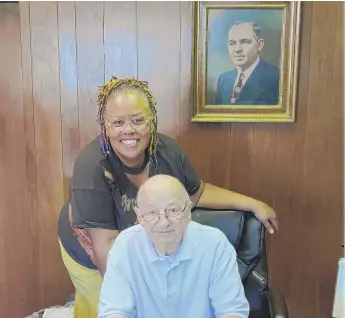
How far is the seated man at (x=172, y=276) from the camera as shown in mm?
1375

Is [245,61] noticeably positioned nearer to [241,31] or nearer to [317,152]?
[241,31]

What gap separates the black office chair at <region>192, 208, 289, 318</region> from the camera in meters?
1.78

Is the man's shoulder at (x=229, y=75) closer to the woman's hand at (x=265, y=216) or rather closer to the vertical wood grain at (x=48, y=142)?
the woman's hand at (x=265, y=216)

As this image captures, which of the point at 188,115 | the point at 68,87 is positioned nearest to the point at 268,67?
the point at 188,115

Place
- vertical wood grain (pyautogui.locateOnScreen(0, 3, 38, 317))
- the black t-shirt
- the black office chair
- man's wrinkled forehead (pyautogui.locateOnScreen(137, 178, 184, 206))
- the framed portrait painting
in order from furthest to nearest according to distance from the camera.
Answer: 1. vertical wood grain (pyautogui.locateOnScreen(0, 3, 38, 317))
2. the framed portrait painting
3. the black office chair
4. the black t-shirt
5. man's wrinkled forehead (pyautogui.locateOnScreen(137, 178, 184, 206))

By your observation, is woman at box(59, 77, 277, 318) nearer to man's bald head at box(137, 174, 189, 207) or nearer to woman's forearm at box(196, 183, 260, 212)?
woman's forearm at box(196, 183, 260, 212)

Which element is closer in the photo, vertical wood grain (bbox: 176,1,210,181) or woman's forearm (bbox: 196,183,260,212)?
woman's forearm (bbox: 196,183,260,212)

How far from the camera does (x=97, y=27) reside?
2.19 metres

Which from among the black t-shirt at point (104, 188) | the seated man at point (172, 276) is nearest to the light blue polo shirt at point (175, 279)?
the seated man at point (172, 276)

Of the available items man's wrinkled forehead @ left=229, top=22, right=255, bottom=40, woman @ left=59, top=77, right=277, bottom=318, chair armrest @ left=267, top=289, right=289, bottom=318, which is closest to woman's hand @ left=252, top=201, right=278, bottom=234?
woman @ left=59, top=77, right=277, bottom=318

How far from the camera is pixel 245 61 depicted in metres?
2.19

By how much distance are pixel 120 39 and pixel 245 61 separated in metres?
0.58

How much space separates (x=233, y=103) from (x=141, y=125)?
718 mm

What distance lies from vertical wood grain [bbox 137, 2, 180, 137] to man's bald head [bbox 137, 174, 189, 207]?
3.14 feet
